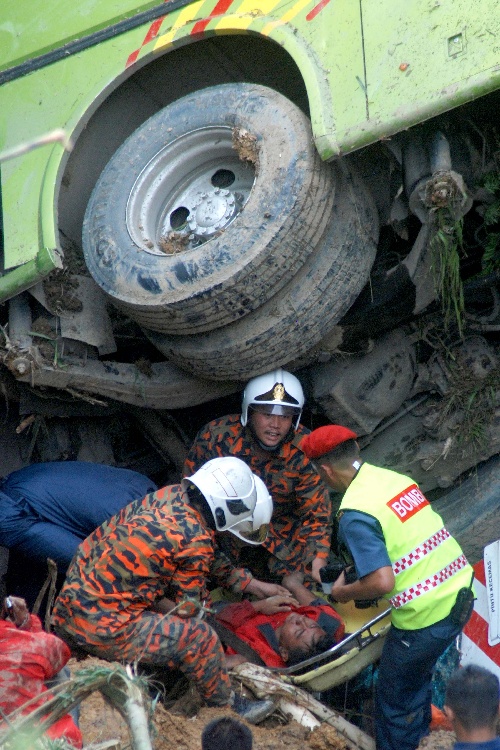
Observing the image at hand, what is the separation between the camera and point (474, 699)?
2.91m

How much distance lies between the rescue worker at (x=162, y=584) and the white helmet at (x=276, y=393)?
73 centimetres

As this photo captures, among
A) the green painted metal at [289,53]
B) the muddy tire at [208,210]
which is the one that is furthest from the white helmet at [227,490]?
the green painted metal at [289,53]

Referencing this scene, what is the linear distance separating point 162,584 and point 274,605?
76 cm

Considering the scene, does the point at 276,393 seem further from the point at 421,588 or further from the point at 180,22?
the point at 180,22

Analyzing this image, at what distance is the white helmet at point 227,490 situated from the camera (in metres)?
4.00

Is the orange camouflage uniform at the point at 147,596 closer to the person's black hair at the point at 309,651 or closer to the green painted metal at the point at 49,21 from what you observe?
the person's black hair at the point at 309,651

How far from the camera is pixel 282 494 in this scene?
5062 millimetres

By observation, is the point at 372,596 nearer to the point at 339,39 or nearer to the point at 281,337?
the point at 281,337

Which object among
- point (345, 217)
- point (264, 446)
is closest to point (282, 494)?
point (264, 446)

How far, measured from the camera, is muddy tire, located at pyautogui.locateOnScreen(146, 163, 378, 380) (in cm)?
433

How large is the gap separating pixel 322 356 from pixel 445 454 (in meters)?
0.81

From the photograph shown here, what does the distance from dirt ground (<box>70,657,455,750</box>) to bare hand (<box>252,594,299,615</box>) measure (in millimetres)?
586

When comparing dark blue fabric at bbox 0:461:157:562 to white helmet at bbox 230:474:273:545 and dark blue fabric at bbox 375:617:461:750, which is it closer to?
white helmet at bbox 230:474:273:545

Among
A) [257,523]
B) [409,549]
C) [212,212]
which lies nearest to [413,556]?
[409,549]
